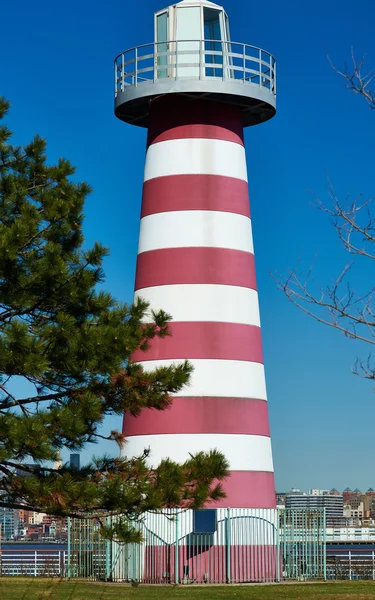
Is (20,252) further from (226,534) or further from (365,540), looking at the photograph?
(365,540)

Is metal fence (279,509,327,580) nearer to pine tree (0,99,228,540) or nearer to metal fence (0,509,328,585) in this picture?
metal fence (0,509,328,585)

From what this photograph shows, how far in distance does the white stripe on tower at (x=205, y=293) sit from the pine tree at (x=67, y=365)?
717 cm

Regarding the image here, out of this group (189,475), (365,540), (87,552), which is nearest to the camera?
(189,475)

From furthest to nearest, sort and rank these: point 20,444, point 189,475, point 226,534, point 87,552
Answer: point 87,552, point 226,534, point 189,475, point 20,444

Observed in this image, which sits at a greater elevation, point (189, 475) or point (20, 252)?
point (20, 252)

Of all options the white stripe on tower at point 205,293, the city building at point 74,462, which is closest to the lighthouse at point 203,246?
the white stripe on tower at point 205,293

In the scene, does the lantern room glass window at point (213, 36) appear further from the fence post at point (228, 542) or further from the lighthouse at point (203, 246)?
the fence post at point (228, 542)

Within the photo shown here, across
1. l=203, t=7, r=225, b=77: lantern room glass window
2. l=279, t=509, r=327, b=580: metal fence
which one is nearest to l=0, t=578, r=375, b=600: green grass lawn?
l=279, t=509, r=327, b=580: metal fence

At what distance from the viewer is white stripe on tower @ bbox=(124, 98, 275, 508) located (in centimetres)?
2573

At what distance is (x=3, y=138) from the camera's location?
19.3m

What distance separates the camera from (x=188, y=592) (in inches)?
888

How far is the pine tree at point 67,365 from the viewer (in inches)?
653

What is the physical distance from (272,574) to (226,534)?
5.41ft

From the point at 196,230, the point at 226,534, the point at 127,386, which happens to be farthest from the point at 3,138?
the point at 226,534
